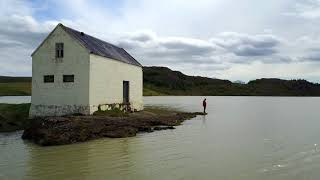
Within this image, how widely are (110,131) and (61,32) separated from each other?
10.5m

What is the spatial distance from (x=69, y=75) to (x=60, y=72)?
938 mm

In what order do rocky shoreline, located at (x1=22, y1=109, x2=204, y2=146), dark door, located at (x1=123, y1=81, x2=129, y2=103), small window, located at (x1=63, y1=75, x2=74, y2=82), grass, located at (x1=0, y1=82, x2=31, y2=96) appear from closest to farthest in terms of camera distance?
rocky shoreline, located at (x1=22, y1=109, x2=204, y2=146) < small window, located at (x1=63, y1=75, x2=74, y2=82) < dark door, located at (x1=123, y1=81, x2=129, y2=103) < grass, located at (x1=0, y1=82, x2=31, y2=96)

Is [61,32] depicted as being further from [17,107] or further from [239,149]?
[239,149]

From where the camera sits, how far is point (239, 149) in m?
23.2

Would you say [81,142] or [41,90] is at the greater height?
[41,90]

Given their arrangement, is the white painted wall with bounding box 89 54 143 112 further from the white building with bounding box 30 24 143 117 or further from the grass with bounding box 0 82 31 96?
the grass with bounding box 0 82 31 96

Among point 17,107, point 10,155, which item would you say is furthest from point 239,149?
point 17,107

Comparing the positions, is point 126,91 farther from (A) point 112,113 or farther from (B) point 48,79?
(B) point 48,79

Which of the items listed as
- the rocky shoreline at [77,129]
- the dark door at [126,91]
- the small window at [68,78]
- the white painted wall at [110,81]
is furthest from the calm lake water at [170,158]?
the dark door at [126,91]

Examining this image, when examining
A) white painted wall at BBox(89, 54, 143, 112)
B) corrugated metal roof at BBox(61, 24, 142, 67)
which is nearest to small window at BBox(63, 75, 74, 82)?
white painted wall at BBox(89, 54, 143, 112)

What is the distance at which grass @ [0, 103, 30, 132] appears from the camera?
33344 mm

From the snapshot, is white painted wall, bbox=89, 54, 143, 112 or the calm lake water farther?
white painted wall, bbox=89, 54, 143, 112

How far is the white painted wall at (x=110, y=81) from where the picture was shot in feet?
111

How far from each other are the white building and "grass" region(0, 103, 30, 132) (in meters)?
1.40
